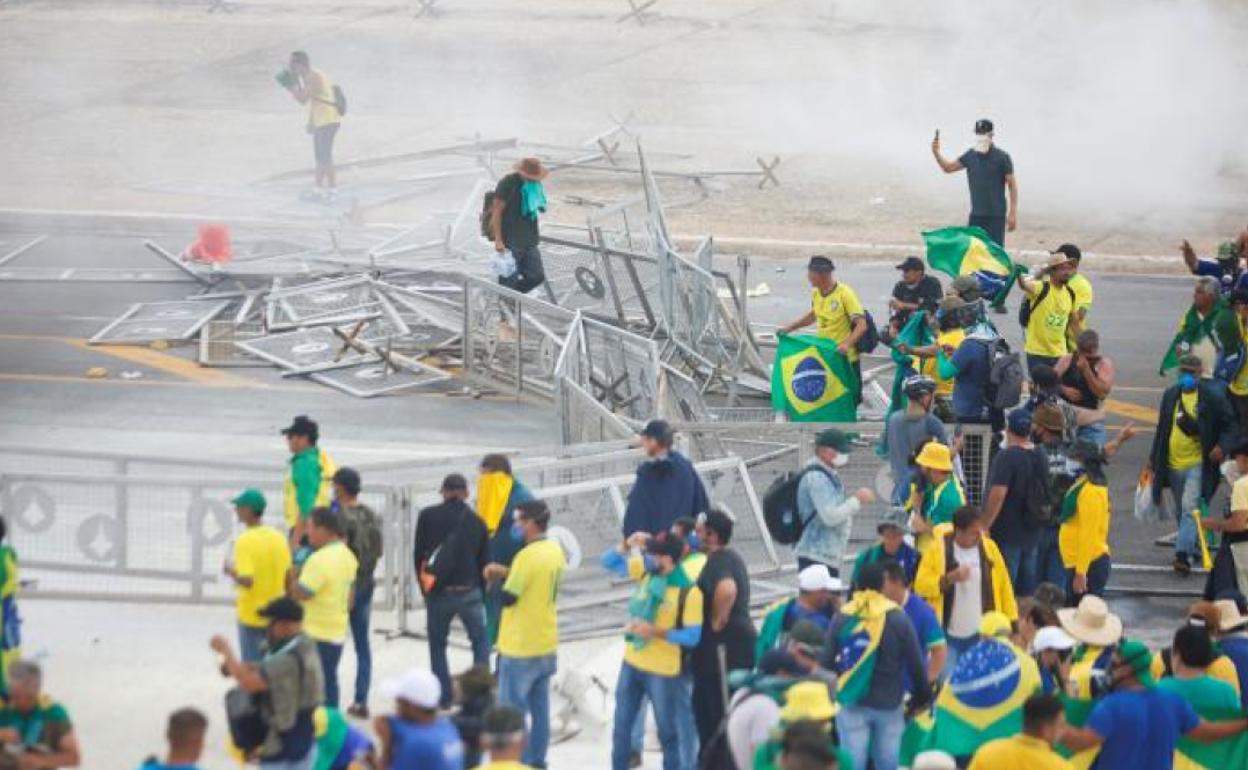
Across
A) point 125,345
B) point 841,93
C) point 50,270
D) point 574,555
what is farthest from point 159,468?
point 841,93

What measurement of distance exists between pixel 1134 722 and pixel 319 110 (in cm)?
2040

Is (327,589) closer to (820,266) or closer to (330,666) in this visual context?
(330,666)

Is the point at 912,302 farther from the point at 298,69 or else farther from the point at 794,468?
the point at 298,69

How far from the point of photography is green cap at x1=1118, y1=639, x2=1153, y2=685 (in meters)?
10.9

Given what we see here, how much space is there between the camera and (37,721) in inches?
406

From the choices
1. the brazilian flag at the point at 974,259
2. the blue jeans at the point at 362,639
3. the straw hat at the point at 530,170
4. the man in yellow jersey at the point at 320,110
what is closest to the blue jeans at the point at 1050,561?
the blue jeans at the point at 362,639

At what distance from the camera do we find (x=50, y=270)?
85.7ft

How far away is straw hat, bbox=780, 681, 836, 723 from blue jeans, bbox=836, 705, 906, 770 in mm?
1467

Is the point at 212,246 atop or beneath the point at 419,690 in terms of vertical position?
atop

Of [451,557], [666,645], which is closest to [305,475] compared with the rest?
[451,557]

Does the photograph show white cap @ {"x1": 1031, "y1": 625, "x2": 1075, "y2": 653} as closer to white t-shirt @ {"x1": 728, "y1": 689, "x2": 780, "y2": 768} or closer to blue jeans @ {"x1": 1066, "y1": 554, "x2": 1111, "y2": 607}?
white t-shirt @ {"x1": 728, "y1": 689, "x2": 780, "y2": 768}

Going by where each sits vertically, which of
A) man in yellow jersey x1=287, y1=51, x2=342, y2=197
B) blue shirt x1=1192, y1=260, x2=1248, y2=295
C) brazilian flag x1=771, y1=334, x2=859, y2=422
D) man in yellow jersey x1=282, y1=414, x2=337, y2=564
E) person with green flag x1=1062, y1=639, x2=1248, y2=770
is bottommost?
person with green flag x1=1062, y1=639, x2=1248, y2=770

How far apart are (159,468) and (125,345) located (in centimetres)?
699

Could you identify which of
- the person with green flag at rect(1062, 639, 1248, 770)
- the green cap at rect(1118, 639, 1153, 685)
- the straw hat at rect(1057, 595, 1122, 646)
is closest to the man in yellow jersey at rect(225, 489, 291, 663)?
the straw hat at rect(1057, 595, 1122, 646)
